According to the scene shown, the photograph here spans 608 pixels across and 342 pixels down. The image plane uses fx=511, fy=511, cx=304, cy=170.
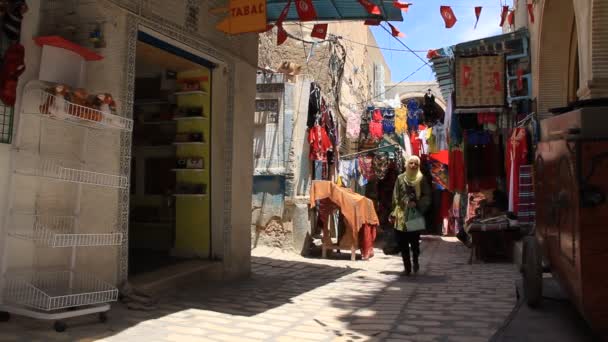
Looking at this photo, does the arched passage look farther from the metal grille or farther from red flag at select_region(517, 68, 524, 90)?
the metal grille

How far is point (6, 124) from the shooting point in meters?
3.81

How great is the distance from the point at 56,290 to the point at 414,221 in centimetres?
467

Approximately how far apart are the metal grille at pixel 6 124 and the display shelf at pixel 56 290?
3.36 feet

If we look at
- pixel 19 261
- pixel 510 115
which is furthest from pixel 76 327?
pixel 510 115

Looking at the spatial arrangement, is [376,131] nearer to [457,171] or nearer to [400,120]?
[400,120]

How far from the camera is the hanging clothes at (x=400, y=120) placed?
15.5m

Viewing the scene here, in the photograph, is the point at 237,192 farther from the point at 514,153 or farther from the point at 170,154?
the point at 514,153

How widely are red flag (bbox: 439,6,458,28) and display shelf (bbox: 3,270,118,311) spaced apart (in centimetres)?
609

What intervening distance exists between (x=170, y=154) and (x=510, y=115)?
6.08 m

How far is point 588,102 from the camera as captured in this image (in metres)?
2.90

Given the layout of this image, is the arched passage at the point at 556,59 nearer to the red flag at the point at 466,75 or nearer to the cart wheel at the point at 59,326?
the red flag at the point at 466,75

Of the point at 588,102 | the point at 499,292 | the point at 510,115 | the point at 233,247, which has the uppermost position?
the point at 510,115

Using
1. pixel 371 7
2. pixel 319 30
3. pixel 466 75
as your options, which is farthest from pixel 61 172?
pixel 466 75

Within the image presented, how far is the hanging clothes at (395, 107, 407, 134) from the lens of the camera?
1552 centimetres
